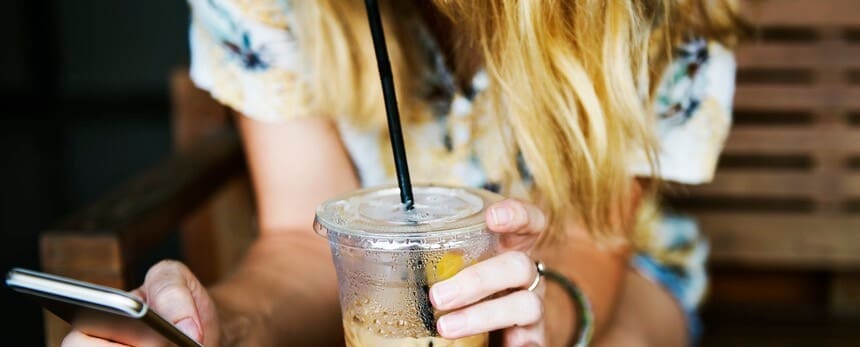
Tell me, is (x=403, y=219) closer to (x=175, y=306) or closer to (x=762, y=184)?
(x=175, y=306)

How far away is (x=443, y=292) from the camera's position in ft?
2.58

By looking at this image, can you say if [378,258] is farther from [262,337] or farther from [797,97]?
[797,97]

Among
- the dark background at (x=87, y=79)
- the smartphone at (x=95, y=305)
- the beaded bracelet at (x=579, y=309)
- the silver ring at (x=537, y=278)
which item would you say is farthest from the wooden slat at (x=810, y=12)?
the dark background at (x=87, y=79)

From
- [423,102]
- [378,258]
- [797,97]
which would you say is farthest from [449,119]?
[797,97]

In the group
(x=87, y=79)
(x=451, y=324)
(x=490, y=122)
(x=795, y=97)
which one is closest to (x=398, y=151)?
(x=451, y=324)

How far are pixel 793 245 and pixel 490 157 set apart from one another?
102 centimetres

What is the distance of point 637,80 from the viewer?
1.11m

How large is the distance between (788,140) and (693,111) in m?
0.80

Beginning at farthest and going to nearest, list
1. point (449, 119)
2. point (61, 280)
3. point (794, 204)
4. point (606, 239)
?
point (794, 204)
point (449, 119)
point (606, 239)
point (61, 280)

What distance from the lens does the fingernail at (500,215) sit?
798mm

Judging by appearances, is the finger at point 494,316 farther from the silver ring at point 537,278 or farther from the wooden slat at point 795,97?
the wooden slat at point 795,97

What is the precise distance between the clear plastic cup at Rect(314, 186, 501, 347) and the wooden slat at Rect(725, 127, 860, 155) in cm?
136

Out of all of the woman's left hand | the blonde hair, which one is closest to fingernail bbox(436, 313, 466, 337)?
the woman's left hand

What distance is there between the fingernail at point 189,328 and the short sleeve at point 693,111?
0.75m
